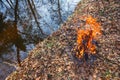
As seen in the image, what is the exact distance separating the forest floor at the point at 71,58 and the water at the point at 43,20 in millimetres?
848

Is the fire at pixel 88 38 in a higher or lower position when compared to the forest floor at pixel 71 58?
A: higher

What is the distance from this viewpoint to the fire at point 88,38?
854 centimetres

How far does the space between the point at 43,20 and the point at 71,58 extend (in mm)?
4966

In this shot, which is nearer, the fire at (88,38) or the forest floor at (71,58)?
the forest floor at (71,58)

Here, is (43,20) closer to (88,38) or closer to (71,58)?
(88,38)

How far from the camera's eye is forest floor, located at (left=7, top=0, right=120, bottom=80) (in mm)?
7922

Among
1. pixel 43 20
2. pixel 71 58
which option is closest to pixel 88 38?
pixel 71 58

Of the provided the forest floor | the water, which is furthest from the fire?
the water

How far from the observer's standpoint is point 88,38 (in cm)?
894

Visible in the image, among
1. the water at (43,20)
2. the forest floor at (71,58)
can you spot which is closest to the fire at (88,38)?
the forest floor at (71,58)

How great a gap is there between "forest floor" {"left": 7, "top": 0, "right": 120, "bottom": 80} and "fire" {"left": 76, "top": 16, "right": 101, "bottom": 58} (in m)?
0.20

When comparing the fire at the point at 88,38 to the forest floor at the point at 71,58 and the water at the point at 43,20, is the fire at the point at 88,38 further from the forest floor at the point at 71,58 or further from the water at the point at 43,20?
the water at the point at 43,20

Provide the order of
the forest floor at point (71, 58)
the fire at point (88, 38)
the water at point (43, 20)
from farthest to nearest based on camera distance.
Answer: the water at point (43, 20) < the fire at point (88, 38) < the forest floor at point (71, 58)

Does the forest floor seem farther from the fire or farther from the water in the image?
the water
